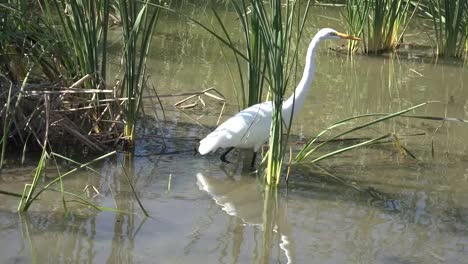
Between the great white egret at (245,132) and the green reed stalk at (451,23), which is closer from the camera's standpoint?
the great white egret at (245,132)

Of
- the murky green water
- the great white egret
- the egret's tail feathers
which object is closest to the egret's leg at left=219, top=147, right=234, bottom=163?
the murky green water

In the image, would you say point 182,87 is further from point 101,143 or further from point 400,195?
point 400,195

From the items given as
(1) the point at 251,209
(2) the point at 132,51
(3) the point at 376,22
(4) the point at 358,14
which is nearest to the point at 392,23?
(3) the point at 376,22

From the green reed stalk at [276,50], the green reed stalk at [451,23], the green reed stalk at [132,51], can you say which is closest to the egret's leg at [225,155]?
the green reed stalk at [132,51]

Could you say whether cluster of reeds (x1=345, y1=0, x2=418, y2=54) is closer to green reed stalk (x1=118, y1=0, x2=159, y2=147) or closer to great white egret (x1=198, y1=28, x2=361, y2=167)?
great white egret (x1=198, y1=28, x2=361, y2=167)

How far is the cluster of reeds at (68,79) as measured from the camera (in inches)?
205

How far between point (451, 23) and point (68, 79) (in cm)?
511

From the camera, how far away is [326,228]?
4594 mm

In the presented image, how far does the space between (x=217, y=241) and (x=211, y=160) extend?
1486mm

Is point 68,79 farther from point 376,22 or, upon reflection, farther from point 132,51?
point 376,22

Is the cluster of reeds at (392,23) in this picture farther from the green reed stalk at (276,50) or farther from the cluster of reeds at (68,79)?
the green reed stalk at (276,50)

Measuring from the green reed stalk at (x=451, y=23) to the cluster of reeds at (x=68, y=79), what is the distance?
180 inches

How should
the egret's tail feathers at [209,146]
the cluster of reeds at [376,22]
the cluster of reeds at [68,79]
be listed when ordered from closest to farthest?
the cluster of reeds at [68,79] < the egret's tail feathers at [209,146] < the cluster of reeds at [376,22]

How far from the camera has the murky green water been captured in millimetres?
4176
